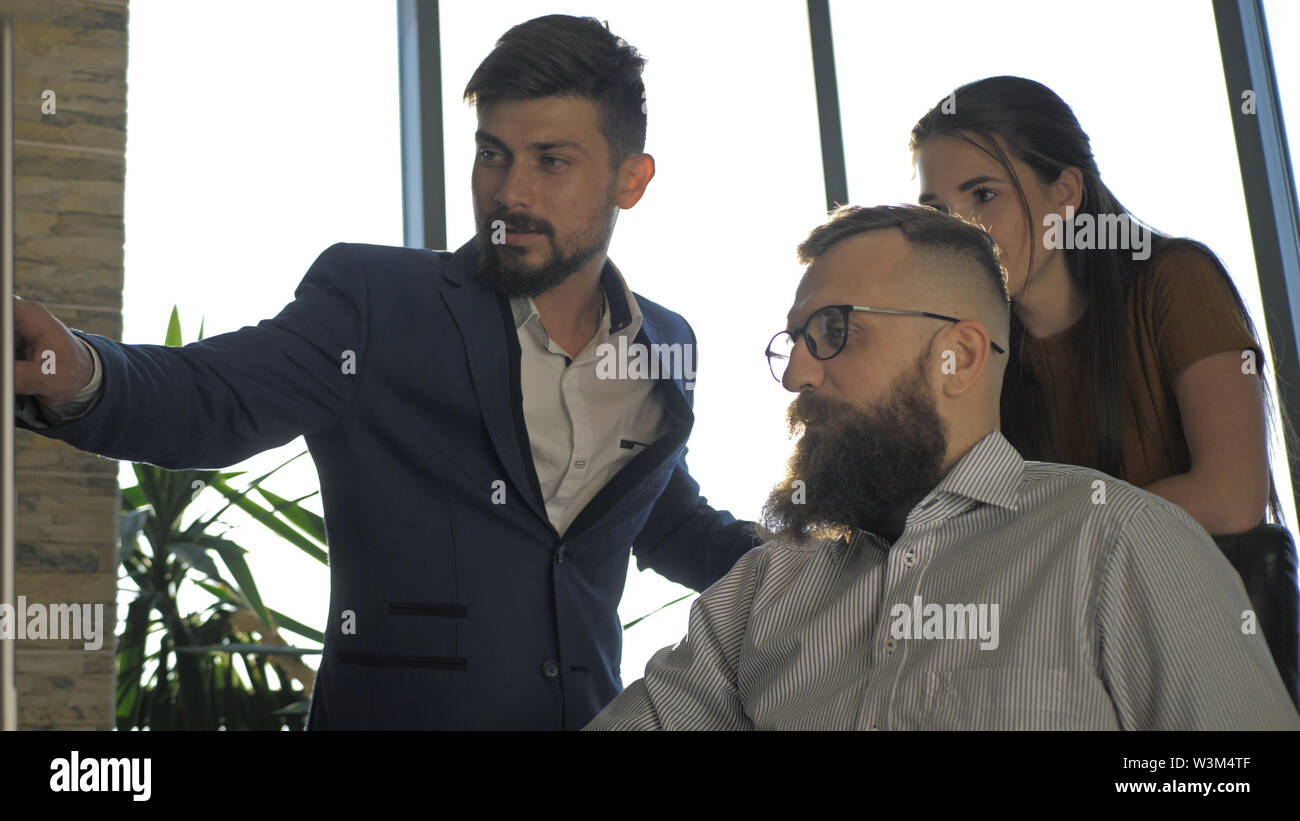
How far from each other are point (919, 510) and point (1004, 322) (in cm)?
35

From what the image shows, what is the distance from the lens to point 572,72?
2195 millimetres

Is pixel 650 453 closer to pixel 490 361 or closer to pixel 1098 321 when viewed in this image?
pixel 490 361

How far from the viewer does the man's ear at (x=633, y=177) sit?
235 centimetres

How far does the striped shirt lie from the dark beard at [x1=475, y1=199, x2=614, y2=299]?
754mm

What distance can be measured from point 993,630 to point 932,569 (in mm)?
142

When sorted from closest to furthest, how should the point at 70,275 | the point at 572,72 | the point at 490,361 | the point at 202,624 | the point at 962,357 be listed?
the point at 962,357 → the point at 490,361 → the point at 572,72 → the point at 70,275 → the point at 202,624

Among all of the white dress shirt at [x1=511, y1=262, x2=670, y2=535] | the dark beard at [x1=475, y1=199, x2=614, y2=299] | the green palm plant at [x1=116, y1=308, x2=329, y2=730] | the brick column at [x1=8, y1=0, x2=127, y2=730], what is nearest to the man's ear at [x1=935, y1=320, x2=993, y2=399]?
the white dress shirt at [x1=511, y1=262, x2=670, y2=535]

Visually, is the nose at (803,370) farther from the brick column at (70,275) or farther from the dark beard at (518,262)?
the brick column at (70,275)

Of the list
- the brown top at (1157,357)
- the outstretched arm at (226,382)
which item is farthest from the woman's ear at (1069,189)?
the outstretched arm at (226,382)

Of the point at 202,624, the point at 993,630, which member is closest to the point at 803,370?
the point at 993,630

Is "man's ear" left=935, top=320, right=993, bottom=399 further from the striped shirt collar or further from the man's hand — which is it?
the man's hand

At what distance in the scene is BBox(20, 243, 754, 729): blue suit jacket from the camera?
190cm

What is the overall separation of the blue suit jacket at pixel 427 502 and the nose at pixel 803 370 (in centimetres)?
50
